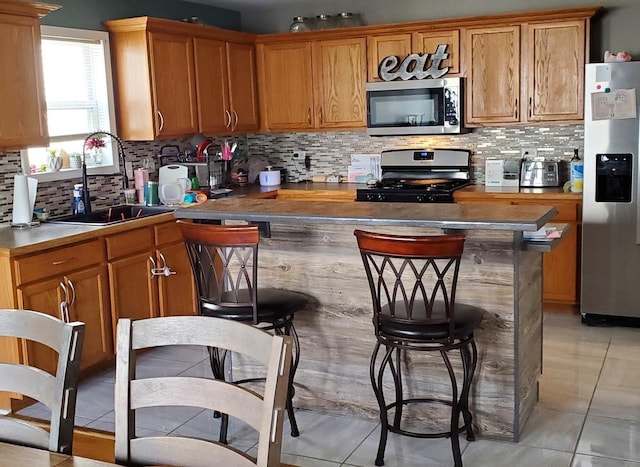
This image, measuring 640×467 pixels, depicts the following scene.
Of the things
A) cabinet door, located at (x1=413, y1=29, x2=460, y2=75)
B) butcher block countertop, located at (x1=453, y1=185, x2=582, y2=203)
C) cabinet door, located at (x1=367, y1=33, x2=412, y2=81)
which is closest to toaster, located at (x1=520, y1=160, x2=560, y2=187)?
butcher block countertop, located at (x1=453, y1=185, x2=582, y2=203)

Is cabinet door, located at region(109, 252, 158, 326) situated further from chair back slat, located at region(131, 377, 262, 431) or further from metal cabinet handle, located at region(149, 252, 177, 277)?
chair back slat, located at region(131, 377, 262, 431)

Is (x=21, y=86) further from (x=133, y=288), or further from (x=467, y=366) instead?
(x=467, y=366)

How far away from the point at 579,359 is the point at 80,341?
3296 mm

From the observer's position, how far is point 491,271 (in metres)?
3.15

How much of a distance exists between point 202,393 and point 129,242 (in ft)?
9.71

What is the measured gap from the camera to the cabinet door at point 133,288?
4.30 meters

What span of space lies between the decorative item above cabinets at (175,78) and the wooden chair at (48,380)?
11.3 feet

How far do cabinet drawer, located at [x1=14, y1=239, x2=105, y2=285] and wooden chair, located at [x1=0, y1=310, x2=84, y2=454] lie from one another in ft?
6.52

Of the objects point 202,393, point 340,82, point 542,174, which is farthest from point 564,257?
point 202,393

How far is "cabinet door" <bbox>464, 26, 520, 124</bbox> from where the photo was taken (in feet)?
17.5

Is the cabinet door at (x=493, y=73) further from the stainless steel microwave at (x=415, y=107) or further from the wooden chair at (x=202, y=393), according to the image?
the wooden chair at (x=202, y=393)

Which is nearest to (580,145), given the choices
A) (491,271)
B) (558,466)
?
(491,271)

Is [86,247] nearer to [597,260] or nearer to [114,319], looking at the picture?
[114,319]

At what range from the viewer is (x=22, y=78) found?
400 cm
